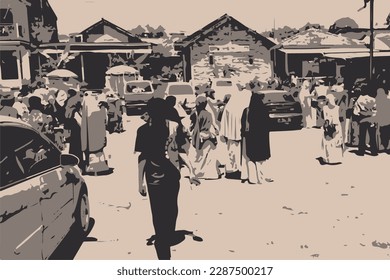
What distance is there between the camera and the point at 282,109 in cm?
1334

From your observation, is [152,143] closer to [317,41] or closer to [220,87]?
[220,87]

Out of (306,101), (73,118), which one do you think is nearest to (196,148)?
(73,118)

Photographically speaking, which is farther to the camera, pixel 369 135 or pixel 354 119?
pixel 354 119

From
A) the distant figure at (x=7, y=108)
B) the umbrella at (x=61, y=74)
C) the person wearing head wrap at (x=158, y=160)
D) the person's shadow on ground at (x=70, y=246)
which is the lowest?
the person's shadow on ground at (x=70, y=246)

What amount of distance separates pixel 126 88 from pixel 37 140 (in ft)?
27.3

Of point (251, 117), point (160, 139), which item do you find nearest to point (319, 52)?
point (251, 117)

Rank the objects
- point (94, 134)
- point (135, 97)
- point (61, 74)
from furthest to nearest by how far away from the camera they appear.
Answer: point (135, 97) → point (61, 74) → point (94, 134)

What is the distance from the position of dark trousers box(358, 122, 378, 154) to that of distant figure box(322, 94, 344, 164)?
0.74m

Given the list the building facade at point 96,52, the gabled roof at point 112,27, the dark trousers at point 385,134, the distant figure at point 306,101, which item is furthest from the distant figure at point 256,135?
the distant figure at point 306,101

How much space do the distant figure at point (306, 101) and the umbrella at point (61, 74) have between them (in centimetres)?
627

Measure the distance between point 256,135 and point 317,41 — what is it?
220 inches

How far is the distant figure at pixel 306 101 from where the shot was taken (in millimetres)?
13742

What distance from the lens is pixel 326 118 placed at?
400 inches

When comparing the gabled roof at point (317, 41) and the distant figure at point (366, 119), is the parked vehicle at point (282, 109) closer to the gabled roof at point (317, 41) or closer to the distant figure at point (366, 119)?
the gabled roof at point (317, 41)
